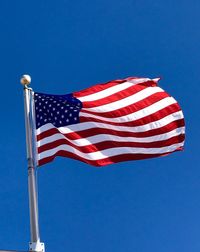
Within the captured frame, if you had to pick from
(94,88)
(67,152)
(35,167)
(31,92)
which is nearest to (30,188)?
(35,167)

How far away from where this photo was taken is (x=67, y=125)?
1479cm

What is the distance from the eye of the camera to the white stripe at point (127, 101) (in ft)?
50.3

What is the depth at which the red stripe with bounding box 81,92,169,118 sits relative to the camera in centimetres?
1530

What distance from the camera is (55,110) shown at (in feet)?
48.6

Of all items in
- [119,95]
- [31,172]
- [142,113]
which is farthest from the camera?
[119,95]

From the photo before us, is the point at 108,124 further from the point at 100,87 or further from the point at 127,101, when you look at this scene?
the point at 100,87

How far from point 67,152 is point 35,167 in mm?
1160

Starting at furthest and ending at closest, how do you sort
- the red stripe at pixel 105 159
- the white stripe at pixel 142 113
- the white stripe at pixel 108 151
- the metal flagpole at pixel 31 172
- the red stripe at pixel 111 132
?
the white stripe at pixel 142 113 → the red stripe at pixel 111 132 → the white stripe at pixel 108 151 → the red stripe at pixel 105 159 → the metal flagpole at pixel 31 172

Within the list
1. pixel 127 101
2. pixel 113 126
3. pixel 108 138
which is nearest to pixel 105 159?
pixel 108 138

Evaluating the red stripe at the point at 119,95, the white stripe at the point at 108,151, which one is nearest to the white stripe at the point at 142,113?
the red stripe at the point at 119,95

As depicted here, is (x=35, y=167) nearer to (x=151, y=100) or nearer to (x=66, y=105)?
(x=66, y=105)

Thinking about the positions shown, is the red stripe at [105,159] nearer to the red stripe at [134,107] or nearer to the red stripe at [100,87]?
the red stripe at [134,107]

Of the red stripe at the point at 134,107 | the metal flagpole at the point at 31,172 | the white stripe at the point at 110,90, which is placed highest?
the white stripe at the point at 110,90

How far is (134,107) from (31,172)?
3.78 metres
